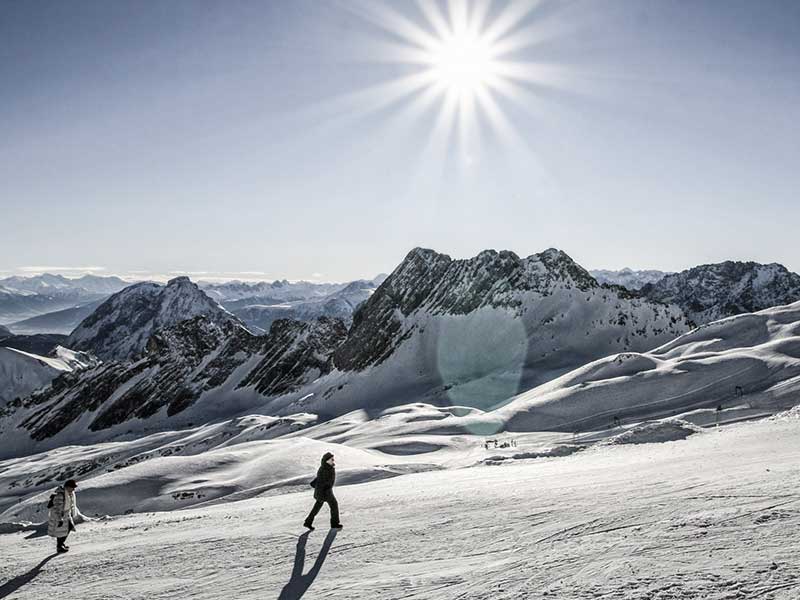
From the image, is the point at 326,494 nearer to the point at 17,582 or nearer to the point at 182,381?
the point at 17,582

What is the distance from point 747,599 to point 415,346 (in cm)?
9457

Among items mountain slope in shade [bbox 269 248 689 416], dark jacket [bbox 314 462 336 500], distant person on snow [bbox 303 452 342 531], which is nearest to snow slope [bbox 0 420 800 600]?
distant person on snow [bbox 303 452 342 531]

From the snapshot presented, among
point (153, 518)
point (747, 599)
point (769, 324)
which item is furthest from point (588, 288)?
point (747, 599)

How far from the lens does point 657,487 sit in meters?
12.0

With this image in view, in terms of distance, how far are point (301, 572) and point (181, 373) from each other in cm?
14748

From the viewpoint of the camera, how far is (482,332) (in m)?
97.0

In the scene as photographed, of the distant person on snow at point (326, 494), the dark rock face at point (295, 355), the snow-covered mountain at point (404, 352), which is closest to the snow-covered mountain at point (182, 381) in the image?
the dark rock face at point (295, 355)

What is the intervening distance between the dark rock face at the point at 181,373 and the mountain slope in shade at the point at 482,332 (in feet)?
53.1

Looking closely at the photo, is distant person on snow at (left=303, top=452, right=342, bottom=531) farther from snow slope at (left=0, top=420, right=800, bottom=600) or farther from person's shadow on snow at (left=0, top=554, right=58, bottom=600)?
person's shadow on snow at (left=0, top=554, right=58, bottom=600)

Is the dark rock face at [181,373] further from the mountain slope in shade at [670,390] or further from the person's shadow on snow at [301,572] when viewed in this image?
the person's shadow on snow at [301,572]

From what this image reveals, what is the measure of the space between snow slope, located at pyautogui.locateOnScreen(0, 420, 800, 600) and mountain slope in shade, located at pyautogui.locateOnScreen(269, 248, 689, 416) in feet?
185

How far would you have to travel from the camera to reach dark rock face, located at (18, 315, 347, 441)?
422 ft

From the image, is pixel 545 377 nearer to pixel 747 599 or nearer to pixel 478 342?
pixel 478 342

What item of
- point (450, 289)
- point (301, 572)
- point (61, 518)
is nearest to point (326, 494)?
point (301, 572)
